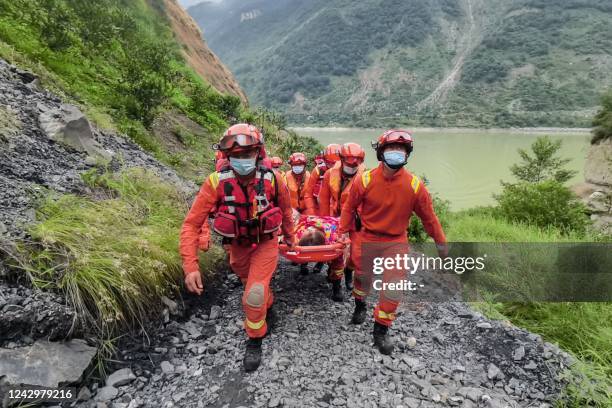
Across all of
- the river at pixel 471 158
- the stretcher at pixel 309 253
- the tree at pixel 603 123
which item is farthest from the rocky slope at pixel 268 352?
the tree at pixel 603 123

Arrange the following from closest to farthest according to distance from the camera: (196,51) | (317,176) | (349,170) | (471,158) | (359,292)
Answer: (359,292) → (349,170) → (317,176) → (196,51) → (471,158)

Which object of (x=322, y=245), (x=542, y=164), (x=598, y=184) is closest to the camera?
(x=322, y=245)

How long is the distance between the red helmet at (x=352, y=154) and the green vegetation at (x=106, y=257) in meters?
2.07

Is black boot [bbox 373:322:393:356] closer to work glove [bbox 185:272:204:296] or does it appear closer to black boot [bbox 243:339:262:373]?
black boot [bbox 243:339:262:373]

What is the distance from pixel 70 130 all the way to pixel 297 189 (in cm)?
329

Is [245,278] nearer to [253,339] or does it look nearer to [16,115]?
[253,339]

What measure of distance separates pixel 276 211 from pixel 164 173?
336 centimetres

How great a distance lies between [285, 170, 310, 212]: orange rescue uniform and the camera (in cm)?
610

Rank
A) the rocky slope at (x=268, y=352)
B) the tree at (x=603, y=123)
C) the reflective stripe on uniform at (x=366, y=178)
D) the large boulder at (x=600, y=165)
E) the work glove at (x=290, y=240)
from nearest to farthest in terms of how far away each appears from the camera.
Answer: the rocky slope at (x=268, y=352), the reflective stripe on uniform at (x=366, y=178), the work glove at (x=290, y=240), the large boulder at (x=600, y=165), the tree at (x=603, y=123)

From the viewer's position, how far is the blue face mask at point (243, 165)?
3.02 metres

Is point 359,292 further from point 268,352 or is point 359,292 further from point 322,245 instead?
point 268,352

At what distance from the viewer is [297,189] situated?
20.2 ft

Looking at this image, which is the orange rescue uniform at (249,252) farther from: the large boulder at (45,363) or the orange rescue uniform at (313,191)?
the orange rescue uniform at (313,191)

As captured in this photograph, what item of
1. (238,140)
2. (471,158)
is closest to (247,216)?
(238,140)
